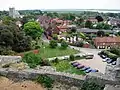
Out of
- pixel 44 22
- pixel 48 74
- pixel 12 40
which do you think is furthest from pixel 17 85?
pixel 44 22

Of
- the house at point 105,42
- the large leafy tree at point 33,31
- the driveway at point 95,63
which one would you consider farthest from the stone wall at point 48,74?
the house at point 105,42

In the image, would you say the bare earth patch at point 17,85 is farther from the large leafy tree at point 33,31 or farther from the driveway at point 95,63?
the large leafy tree at point 33,31

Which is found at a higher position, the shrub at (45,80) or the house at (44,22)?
the shrub at (45,80)

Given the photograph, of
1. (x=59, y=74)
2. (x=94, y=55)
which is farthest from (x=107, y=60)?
(x=59, y=74)

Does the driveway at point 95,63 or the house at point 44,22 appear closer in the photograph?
the driveway at point 95,63

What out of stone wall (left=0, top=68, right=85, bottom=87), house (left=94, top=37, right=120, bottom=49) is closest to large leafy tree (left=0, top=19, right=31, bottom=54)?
house (left=94, top=37, right=120, bottom=49)

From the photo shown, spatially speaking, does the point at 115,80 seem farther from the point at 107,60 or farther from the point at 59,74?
the point at 107,60
